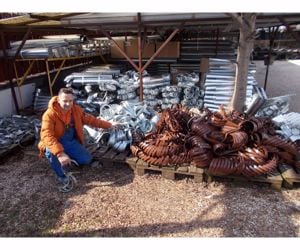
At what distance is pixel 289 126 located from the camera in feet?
15.4

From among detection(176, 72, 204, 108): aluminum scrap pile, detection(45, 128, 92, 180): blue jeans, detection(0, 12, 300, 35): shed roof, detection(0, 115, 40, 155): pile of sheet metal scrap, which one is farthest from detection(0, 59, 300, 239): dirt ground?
detection(176, 72, 204, 108): aluminum scrap pile

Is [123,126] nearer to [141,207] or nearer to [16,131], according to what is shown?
[141,207]

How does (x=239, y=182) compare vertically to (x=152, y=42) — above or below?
below

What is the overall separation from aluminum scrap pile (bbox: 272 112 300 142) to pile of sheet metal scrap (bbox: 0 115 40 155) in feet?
15.0

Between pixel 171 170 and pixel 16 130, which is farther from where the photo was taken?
pixel 16 130

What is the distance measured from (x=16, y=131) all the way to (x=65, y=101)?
2416mm

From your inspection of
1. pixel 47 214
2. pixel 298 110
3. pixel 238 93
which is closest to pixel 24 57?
pixel 47 214

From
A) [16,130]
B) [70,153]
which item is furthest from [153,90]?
[70,153]

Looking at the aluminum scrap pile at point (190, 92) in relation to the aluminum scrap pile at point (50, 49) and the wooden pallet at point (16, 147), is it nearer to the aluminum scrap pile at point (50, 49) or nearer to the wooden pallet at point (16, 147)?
the aluminum scrap pile at point (50, 49)

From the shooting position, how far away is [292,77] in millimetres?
11727

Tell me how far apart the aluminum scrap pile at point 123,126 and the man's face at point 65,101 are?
40.8 inches

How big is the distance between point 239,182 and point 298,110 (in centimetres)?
420

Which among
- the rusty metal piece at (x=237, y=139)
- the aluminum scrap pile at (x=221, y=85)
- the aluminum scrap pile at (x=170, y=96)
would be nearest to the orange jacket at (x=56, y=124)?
the rusty metal piece at (x=237, y=139)

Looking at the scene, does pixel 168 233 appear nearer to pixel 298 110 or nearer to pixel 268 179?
pixel 268 179
